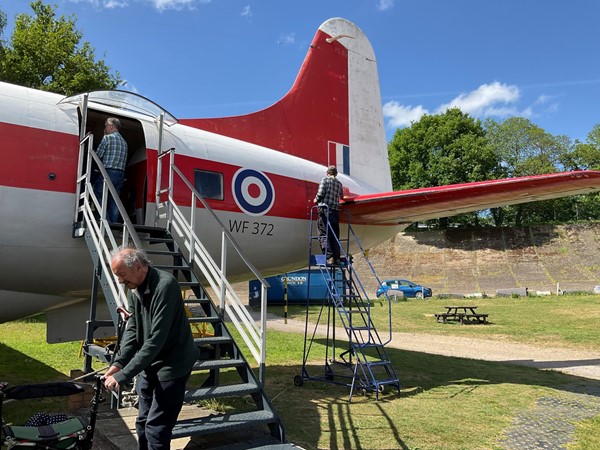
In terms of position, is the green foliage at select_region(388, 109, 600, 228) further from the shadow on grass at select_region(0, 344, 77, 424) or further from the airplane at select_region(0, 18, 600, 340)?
the shadow on grass at select_region(0, 344, 77, 424)

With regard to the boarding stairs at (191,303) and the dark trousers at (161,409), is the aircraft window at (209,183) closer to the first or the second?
the boarding stairs at (191,303)

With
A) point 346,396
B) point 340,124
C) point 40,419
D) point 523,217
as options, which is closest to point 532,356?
point 346,396

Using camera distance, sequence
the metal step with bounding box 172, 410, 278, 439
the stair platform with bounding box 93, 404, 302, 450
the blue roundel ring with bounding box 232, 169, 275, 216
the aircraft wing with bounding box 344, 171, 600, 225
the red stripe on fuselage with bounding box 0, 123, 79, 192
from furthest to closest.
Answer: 1. the blue roundel ring with bounding box 232, 169, 275, 216
2. the aircraft wing with bounding box 344, 171, 600, 225
3. the red stripe on fuselage with bounding box 0, 123, 79, 192
4. the stair platform with bounding box 93, 404, 302, 450
5. the metal step with bounding box 172, 410, 278, 439

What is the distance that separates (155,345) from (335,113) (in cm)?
887

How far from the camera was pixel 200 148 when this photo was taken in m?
7.71

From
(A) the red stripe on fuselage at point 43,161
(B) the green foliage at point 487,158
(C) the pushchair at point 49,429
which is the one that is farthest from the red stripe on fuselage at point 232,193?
(B) the green foliage at point 487,158

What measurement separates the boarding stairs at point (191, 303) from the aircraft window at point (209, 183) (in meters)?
0.29

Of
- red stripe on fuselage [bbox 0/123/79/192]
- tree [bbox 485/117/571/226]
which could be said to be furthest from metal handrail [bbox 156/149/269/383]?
tree [bbox 485/117/571/226]

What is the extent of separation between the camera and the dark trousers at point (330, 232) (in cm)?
865

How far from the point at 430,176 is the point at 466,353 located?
43550mm

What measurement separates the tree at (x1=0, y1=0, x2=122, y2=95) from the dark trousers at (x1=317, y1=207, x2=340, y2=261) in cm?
1698

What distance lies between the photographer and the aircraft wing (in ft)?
25.3

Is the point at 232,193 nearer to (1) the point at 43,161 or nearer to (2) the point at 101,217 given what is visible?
(2) the point at 101,217

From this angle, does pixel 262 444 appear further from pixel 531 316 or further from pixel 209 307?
pixel 531 316
